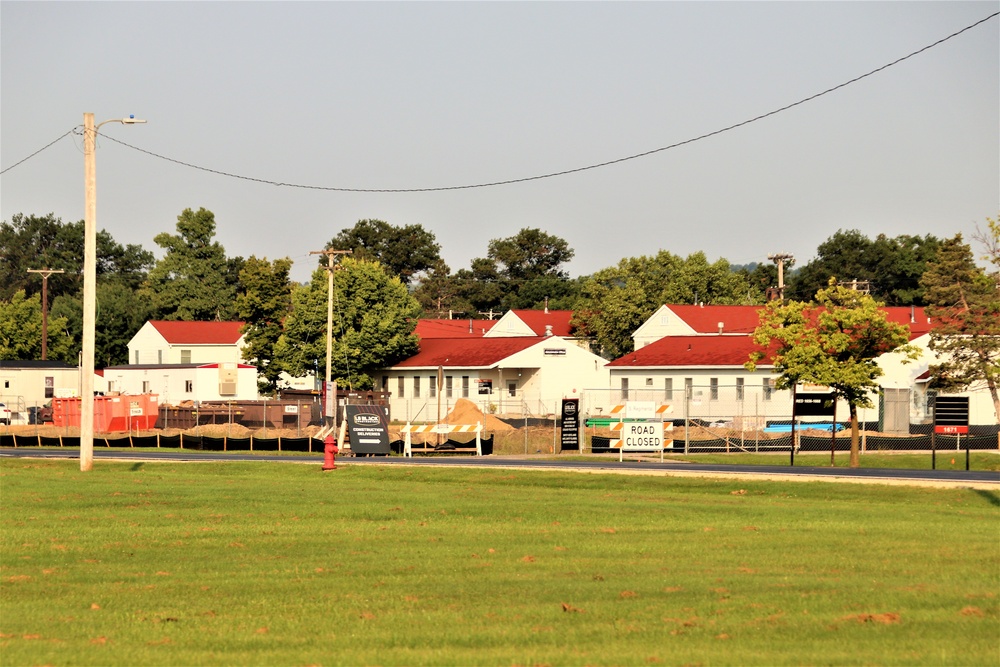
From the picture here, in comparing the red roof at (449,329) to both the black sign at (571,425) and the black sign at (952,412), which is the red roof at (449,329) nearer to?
the black sign at (571,425)

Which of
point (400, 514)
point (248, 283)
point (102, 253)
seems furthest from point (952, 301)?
point (102, 253)

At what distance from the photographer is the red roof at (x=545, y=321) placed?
102 metres

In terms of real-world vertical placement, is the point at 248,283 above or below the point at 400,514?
above

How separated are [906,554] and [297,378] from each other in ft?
234

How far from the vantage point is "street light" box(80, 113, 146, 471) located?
117ft

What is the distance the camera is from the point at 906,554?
16703mm

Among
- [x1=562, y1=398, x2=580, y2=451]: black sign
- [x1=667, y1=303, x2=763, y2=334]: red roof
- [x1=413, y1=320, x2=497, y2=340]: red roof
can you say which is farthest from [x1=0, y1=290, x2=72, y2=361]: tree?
[x1=562, y1=398, x2=580, y2=451]: black sign

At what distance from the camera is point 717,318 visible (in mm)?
82188

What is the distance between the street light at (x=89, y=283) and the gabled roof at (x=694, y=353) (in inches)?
1445

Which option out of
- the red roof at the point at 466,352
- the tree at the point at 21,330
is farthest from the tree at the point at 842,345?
the tree at the point at 21,330

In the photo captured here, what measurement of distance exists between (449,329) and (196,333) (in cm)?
2177

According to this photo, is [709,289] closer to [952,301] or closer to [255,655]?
[952,301]

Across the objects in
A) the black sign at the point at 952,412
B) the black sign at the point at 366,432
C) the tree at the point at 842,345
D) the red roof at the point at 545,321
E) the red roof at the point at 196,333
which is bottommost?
the black sign at the point at 366,432

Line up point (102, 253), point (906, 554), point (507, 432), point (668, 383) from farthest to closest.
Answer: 1. point (102, 253)
2. point (668, 383)
3. point (507, 432)
4. point (906, 554)
